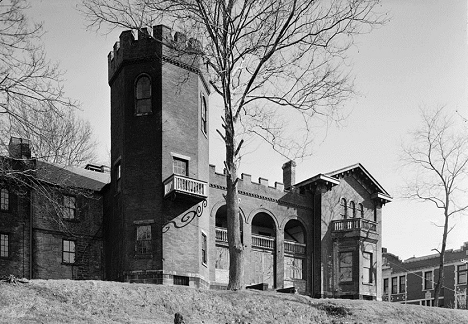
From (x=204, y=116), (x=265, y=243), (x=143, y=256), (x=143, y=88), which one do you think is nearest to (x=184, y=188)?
(x=143, y=256)

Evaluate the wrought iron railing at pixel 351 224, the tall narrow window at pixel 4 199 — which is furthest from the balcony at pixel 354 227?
the tall narrow window at pixel 4 199

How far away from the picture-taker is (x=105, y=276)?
3719cm

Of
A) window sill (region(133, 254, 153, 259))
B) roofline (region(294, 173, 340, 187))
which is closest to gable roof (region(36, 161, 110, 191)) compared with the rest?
window sill (region(133, 254, 153, 259))

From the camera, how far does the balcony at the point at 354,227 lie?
4481 centimetres

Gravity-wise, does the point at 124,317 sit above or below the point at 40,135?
below

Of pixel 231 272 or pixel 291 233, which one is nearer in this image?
pixel 231 272

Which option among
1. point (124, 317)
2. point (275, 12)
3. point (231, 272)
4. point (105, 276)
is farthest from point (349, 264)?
point (124, 317)

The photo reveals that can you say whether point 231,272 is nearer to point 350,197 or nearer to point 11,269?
point 11,269

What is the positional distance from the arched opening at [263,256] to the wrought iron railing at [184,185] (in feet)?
26.0

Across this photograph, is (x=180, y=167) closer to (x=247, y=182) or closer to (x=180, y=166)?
(x=180, y=166)

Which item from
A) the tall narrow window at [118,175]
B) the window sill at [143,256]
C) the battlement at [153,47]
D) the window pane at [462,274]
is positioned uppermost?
the battlement at [153,47]

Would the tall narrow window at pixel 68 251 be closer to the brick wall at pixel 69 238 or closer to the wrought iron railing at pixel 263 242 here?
the brick wall at pixel 69 238

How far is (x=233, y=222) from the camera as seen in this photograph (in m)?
28.0

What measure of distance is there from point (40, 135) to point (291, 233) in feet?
85.5
